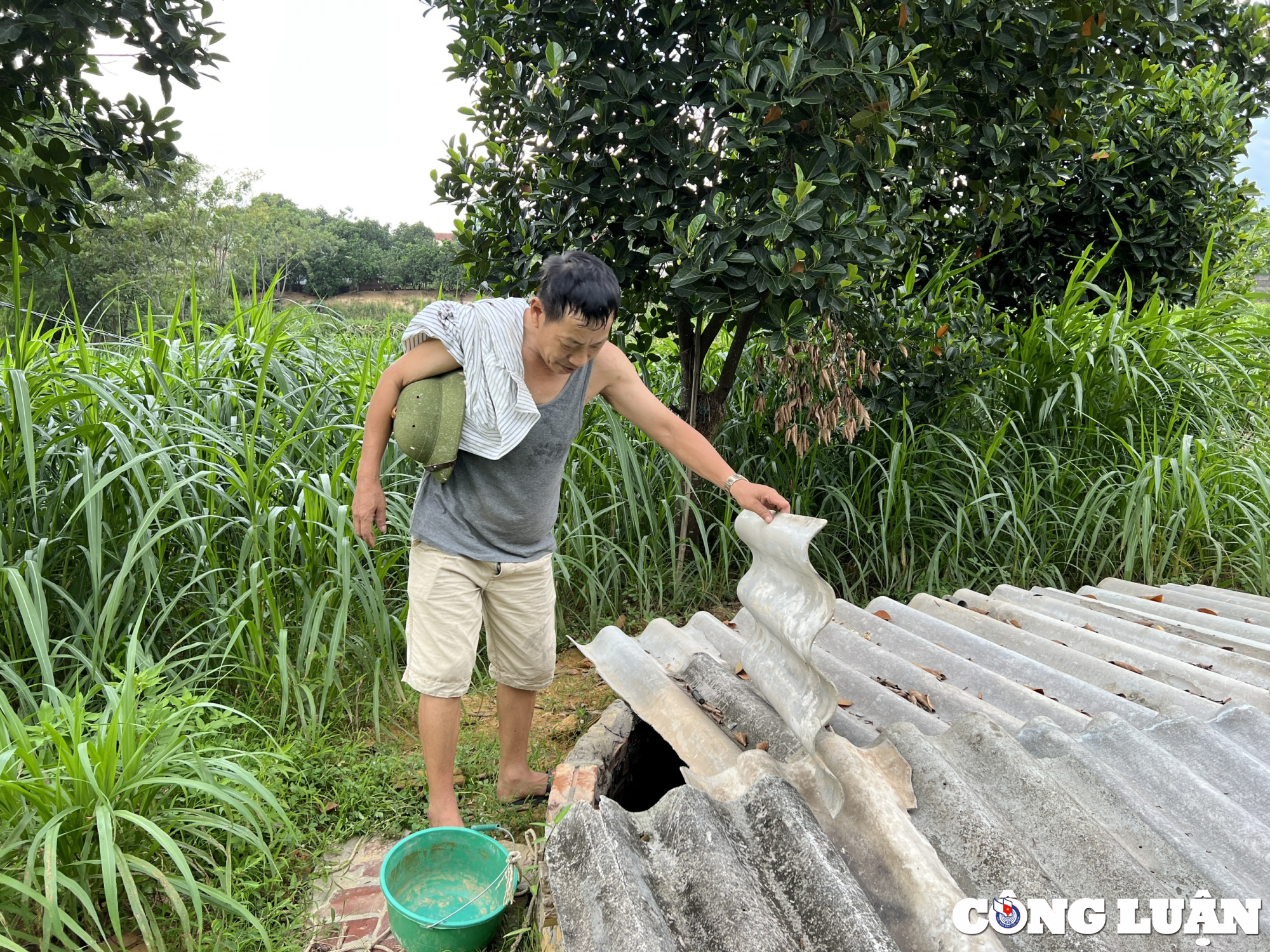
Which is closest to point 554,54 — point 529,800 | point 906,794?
point 529,800

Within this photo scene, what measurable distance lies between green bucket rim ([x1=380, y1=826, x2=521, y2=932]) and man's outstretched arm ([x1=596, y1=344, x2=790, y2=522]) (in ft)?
3.70

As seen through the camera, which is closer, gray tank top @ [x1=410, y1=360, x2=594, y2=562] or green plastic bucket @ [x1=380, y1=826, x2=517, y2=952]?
green plastic bucket @ [x1=380, y1=826, x2=517, y2=952]

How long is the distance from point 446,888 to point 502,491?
1055 millimetres

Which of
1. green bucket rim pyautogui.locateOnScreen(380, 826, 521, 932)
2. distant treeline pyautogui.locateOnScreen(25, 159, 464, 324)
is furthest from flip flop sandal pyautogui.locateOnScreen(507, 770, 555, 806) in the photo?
distant treeline pyautogui.locateOnScreen(25, 159, 464, 324)

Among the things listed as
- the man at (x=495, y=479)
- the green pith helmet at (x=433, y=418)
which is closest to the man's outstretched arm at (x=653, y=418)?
the man at (x=495, y=479)

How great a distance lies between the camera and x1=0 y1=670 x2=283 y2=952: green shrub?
1968 mm

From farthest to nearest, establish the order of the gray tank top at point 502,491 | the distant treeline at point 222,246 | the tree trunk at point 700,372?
the distant treeline at point 222,246, the tree trunk at point 700,372, the gray tank top at point 502,491

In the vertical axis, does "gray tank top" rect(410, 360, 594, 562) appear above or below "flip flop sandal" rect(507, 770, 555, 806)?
above

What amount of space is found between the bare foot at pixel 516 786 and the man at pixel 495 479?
0.32m

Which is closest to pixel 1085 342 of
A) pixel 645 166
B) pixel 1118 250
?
pixel 1118 250

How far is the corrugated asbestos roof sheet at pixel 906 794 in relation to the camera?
57.3 inches

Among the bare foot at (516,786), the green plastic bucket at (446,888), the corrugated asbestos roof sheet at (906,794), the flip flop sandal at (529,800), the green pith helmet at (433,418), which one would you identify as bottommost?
the flip flop sandal at (529,800)

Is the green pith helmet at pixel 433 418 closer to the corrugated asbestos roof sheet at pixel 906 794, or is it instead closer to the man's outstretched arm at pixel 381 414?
the man's outstretched arm at pixel 381 414

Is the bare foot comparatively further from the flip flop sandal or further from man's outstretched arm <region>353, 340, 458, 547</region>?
man's outstretched arm <region>353, 340, 458, 547</region>
